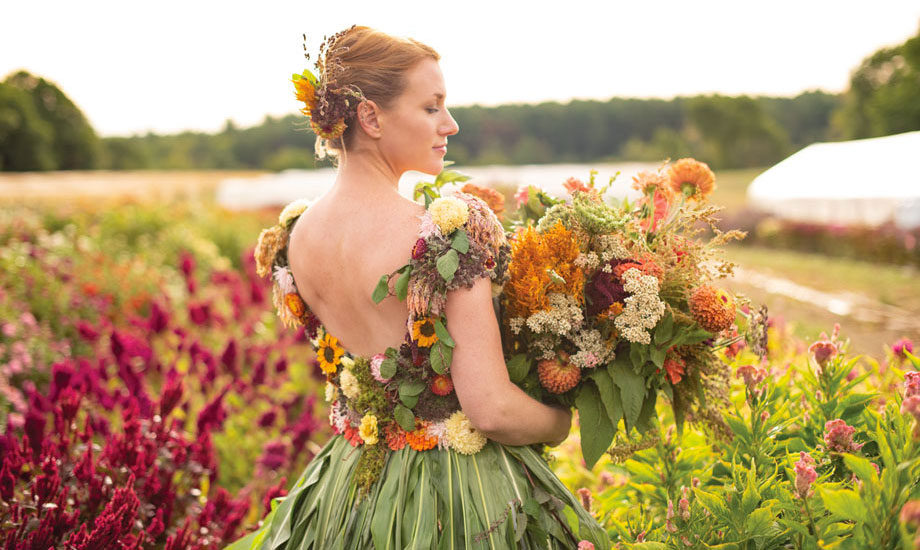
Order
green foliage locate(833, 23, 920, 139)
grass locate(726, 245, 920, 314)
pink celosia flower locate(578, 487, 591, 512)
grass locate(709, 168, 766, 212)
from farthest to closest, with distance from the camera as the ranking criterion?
1. grass locate(709, 168, 766, 212)
2. green foliage locate(833, 23, 920, 139)
3. grass locate(726, 245, 920, 314)
4. pink celosia flower locate(578, 487, 591, 512)

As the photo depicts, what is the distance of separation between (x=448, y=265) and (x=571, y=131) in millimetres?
60469

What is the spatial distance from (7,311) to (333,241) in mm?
4432

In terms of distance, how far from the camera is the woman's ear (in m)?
1.64

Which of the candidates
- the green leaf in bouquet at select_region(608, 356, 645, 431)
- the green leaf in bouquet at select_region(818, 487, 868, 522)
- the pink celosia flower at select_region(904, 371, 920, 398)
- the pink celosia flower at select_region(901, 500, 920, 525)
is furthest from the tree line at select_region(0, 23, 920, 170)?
the pink celosia flower at select_region(901, 500, 920, 525)

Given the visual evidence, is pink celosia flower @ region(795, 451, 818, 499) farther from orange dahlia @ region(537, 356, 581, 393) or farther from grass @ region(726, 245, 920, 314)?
grass @ region(726, 245, 920, 314)

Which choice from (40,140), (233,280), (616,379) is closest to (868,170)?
(233,280)

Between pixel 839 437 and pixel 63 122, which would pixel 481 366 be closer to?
pixel 839 437

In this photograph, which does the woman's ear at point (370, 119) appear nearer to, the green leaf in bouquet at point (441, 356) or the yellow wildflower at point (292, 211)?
the yellow wildflower at point (292, 211)

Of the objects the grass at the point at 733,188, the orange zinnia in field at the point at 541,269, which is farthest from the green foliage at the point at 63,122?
the orange zinnia in field at the point at 541,269

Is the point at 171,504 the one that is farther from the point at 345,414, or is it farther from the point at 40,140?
the point at 40,140

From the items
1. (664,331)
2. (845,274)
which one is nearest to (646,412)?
(664,331)

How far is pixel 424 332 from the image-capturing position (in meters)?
1.56

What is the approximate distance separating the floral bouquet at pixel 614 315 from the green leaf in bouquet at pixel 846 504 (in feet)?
1.58

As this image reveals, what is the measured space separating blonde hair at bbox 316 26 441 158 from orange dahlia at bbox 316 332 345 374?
612mm
